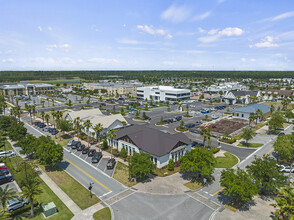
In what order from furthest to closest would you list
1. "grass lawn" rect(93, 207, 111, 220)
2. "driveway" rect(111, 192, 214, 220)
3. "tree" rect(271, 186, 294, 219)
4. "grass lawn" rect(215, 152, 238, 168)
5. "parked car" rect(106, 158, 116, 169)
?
1. "grass lawn" rect(215, 152, 238, 168)
2. "parked car" rect(106, 158, 116, 169)
3. "driveway" rect(111, 192, 214, 220)
4. "grass lawn" rect(93, 207, 111, 220)
5. "tree" rect(271, 186, 294, 219)

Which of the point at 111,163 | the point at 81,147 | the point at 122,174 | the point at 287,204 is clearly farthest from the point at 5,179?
the point at 287,204

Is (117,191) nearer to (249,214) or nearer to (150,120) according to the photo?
(249,214)

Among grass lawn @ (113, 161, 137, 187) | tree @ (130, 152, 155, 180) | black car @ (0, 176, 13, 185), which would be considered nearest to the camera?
tree @ (130, 152, 155, 180)

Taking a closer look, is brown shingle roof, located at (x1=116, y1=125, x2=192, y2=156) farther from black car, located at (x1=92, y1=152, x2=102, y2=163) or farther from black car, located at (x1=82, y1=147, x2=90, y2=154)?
black car, located at (x1=82, y1=147, x2=90, y2=154)

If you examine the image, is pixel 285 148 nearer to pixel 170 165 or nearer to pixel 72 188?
pixel 170 165

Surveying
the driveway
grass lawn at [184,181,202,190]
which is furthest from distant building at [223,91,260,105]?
the driveway

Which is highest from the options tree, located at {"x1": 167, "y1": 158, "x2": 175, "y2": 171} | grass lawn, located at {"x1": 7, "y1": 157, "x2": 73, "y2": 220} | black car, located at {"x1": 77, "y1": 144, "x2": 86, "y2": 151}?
tree, located at {"x1": 167, "y1": 158, "x2": 175, "y2": 171}

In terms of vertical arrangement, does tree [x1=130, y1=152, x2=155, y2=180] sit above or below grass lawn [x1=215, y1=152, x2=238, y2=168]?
above
